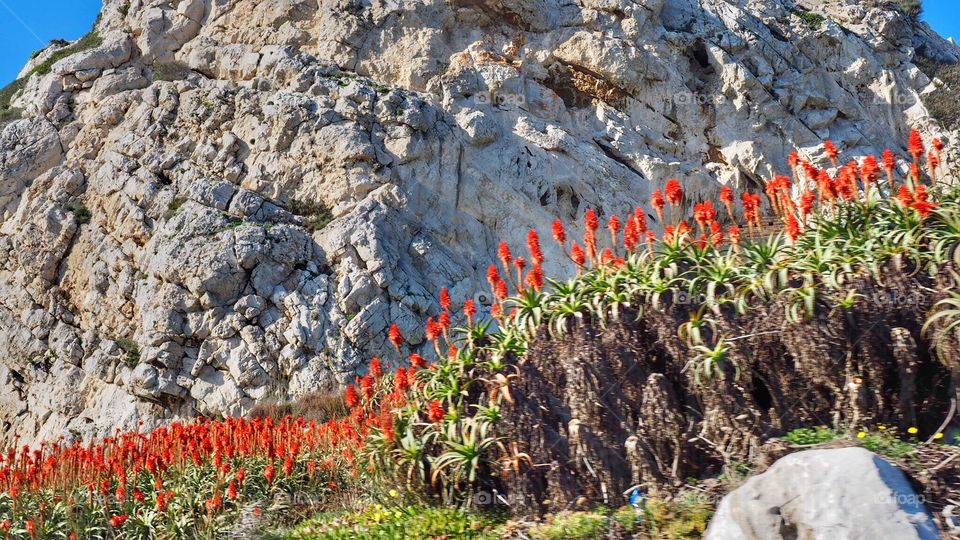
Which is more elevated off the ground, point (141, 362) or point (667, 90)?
point (667, 90)

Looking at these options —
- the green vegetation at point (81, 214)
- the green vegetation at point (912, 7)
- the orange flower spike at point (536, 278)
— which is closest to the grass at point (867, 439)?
the orange flower spike at point (536, 278)

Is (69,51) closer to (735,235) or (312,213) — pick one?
(312,213)

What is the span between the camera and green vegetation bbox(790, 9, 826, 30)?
→ 2369 cm

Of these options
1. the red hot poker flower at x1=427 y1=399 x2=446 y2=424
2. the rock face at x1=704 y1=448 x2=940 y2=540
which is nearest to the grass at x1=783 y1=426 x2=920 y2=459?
the rock face at x1=704 y1=448 x2=940 y2=540

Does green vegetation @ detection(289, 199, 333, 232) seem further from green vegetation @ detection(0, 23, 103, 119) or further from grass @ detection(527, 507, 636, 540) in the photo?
grass @ detection(527, 507, 636, 540)

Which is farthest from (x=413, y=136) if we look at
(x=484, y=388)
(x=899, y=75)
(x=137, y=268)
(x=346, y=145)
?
(x=899, y=75)

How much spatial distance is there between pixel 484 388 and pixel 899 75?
2320 centimetres

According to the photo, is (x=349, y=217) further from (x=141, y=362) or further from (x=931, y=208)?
(x=931, y=208)

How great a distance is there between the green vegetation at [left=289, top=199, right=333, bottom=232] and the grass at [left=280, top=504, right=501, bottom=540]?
1053cm

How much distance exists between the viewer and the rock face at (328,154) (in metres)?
14.9

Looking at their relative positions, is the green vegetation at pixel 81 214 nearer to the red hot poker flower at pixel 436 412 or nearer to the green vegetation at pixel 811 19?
the red hot poker flower at pixel 436 412

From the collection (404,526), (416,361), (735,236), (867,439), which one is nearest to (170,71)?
(416,361)

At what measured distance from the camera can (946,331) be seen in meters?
5.65

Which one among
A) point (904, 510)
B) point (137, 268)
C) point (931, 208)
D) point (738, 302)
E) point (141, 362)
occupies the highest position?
point (137, 268)
